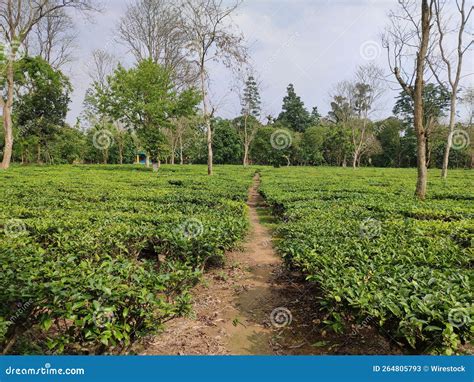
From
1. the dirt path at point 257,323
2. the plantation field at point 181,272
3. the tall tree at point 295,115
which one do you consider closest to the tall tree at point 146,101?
the plantation field at point 181,272

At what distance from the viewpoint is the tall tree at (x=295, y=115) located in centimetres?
6247

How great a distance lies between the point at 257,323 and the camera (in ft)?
12.7

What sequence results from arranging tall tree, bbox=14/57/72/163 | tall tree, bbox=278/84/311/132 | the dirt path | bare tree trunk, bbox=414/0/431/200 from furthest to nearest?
tall tree, bbox=278/84/311/132 → tall tree, bbox=14/57/72/163 → bare tree trunk, bbox=414/0/431/200 → the dirt path

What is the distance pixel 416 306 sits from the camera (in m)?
2.64

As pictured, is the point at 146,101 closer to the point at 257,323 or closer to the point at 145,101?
the point at 145,101

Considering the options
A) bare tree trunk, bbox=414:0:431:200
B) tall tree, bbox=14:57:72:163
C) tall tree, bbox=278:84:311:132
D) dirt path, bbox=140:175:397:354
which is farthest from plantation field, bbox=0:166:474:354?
tall tree, bbox=278:84:311:132

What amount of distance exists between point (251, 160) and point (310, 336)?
51425 millimetres

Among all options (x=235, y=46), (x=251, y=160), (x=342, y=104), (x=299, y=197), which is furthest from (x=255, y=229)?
(x=251, y=160)

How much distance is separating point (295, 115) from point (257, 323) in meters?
62.8

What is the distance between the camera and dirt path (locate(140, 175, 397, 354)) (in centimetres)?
334

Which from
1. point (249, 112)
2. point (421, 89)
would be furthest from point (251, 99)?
point (421, 89)

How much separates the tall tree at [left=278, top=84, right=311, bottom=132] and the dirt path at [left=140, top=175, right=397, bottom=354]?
5859 centimetres

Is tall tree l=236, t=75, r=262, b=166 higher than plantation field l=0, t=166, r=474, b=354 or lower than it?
higher

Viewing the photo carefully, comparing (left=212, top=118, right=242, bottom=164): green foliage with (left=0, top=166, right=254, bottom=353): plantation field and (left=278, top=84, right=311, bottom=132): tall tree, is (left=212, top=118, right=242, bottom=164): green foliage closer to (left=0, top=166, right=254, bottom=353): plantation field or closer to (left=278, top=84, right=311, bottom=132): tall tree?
(left=278, top=84, right=311, bottom=132): tall tree
